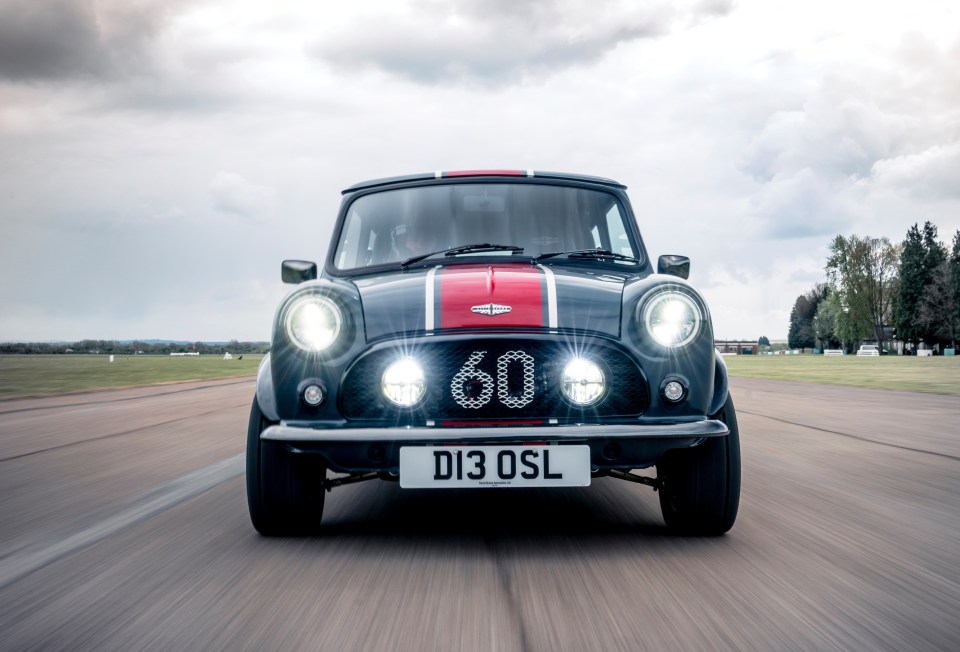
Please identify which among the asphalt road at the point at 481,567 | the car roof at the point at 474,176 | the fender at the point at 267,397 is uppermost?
the car roof at the point at 474,176

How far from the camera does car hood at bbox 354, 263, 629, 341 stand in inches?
140

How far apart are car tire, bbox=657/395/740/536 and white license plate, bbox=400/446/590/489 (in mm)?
496

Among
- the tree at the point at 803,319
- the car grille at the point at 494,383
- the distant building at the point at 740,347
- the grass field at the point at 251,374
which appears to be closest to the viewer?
the car grille at the point at 494,383

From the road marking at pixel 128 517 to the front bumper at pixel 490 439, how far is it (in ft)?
3.29

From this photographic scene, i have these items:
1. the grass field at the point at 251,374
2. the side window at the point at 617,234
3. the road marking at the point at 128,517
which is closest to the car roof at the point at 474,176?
the side window at the point at 617,234

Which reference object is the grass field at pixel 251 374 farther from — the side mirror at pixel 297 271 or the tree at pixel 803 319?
the tree at pixel 803 319

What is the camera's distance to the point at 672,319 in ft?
11.8

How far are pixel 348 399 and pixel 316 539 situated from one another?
71cm

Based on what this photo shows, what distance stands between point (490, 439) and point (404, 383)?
421 mm

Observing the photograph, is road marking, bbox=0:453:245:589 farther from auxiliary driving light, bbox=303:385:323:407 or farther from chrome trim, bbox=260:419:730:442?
auxiliary driving light, bbox=303:385:323:407

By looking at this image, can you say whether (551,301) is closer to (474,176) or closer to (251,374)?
(474,176)

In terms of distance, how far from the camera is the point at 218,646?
2.37 m

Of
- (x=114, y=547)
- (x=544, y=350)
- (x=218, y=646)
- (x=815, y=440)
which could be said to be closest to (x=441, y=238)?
(x=544, y=350)

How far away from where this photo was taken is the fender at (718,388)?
3637mm
